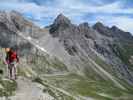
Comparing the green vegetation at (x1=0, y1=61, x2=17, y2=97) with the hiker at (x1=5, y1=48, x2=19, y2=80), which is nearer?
the green vegetation at (x1=0, y1=61, x2=17, y2=97)

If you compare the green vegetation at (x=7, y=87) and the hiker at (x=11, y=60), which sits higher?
the hiker at (x=11, y=60)

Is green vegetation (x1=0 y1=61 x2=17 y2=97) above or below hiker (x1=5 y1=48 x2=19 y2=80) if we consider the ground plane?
below

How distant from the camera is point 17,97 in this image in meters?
28.8

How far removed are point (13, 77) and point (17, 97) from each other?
17.8 ft

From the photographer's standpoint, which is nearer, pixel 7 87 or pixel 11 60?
pixel 7 87

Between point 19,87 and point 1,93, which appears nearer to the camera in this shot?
point 1,93

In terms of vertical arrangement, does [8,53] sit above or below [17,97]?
above

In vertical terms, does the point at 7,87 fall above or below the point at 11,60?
below

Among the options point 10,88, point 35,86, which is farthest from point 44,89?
point 10,88

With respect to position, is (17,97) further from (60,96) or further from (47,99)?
(60,96)

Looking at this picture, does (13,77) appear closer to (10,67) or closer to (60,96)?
(10,67)

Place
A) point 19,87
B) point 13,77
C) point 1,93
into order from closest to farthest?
point 1,93 → point 19,87 → point 13,77

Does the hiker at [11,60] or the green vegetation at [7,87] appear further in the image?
the hiker at [11,60]

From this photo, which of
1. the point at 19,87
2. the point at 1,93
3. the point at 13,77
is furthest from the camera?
the point at 13,77
